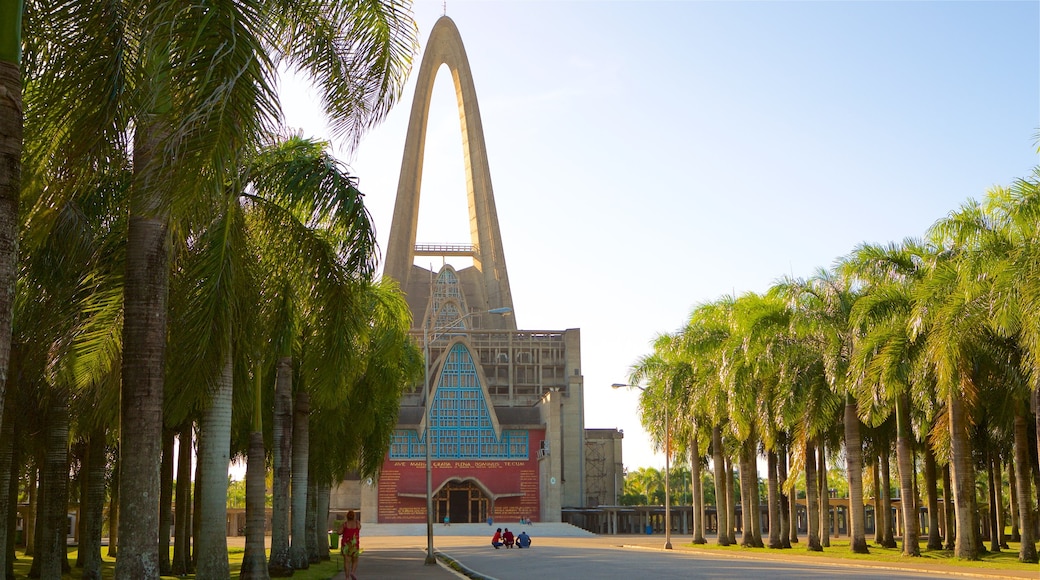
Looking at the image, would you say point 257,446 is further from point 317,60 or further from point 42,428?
point 317,60

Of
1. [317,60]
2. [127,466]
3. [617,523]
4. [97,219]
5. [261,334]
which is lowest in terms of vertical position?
[617,523]

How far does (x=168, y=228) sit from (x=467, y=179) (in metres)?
142

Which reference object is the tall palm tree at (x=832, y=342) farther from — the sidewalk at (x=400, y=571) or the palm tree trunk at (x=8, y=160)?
the palm tree trunk at (x=8, y=160)

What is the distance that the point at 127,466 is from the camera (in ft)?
43.5

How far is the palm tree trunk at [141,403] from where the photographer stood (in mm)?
13266

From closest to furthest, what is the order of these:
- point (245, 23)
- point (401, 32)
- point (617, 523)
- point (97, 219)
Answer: point (245, 23)
point (401, 32)
point (97, 219)
point (617, 523)

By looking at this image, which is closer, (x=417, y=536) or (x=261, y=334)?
(x=261, y=334)

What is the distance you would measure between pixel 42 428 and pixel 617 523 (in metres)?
91.6

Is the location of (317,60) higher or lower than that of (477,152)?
lower

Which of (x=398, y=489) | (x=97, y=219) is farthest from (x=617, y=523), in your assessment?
(x=97, y=219)

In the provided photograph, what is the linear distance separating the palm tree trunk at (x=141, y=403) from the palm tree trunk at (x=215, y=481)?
20.8ft

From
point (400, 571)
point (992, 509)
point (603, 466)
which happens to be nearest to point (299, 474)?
point (400, 571)

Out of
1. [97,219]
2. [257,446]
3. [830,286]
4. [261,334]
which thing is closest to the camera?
[97,219]

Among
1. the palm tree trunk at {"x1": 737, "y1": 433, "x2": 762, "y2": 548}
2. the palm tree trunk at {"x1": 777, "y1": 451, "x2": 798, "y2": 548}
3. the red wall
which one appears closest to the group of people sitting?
the palm tree trunk at {"x1": 737, "y1": 433, "x2": 762, "y2": 548}
